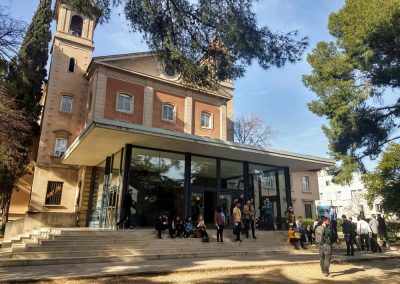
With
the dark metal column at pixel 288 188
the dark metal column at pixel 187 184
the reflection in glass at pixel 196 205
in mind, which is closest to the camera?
the dark metal column at pixel 187 184

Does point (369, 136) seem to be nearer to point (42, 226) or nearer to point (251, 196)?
point (251, 196)

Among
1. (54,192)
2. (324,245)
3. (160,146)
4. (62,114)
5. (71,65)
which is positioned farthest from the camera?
(71,65)

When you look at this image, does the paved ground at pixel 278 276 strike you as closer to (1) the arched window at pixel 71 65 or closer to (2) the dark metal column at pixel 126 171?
(2) the dark metal column at pixel 126 171

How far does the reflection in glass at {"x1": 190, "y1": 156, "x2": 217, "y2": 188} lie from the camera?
17922 millimetres

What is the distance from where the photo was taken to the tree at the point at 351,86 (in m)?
19.5

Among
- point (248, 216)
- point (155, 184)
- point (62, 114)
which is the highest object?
point (62, 114)

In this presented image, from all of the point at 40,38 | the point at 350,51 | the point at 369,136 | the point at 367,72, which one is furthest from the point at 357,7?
the point at 40,38

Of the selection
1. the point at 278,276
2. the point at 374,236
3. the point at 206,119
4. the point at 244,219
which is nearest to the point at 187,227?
the point at 244,219

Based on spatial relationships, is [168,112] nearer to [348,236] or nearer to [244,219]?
[244,219]

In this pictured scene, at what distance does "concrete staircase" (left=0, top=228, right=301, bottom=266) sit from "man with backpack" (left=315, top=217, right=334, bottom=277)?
408 cm

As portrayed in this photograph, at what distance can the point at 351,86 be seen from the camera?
2262cm

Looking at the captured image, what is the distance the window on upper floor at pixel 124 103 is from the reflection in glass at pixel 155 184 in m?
9.56

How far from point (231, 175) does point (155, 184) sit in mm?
4644

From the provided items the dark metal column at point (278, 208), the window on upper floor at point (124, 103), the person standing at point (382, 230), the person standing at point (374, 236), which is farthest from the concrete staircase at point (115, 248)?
the window on upper floor at point (124, 103)
